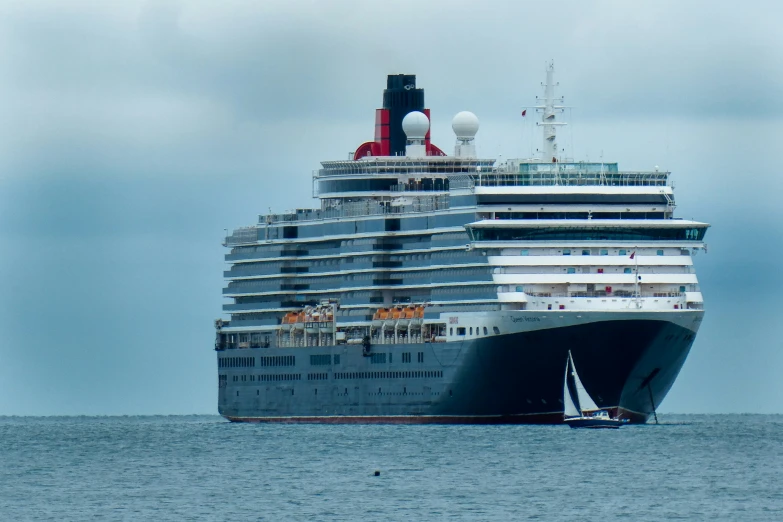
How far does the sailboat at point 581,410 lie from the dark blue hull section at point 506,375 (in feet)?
1.43

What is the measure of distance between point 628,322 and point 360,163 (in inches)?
1022

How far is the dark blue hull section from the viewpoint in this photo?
10544 cm

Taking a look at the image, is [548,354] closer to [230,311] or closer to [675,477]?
[675,477]

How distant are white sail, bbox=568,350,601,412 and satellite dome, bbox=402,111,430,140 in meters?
26.0

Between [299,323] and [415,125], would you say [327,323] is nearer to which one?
[299,323]

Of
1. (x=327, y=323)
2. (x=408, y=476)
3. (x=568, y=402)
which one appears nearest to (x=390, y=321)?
(x=327, y=323)

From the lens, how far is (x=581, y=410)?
352 ft

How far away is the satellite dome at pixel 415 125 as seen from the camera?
127 metres

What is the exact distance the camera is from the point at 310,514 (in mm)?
76688

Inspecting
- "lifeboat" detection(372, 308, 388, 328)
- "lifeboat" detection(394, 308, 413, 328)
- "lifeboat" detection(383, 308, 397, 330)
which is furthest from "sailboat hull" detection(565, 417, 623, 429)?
"lifeboat" detection(372, 308, 388, 328)

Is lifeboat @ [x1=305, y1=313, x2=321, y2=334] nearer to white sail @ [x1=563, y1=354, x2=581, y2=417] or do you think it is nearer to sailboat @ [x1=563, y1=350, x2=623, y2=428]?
sailboat @ [x1=563, y1=350, x2=623, y2=428]

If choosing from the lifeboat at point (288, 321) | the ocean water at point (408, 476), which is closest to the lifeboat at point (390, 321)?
the ocean water at point (408, 476)

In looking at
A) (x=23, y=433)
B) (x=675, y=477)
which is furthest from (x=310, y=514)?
(x=23, y=433)

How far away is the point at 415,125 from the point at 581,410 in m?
26.3
